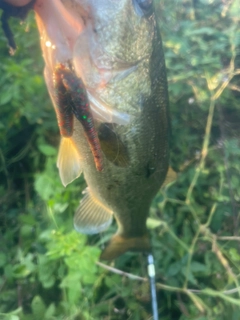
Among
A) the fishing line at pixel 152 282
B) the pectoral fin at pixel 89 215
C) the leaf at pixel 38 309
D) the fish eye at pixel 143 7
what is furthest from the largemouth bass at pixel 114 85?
the leaf at pixel 38 309

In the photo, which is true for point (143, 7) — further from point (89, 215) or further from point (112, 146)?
point (89, 215)

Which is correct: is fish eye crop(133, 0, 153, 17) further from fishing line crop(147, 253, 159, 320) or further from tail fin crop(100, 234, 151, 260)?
fishing line crop(147, 253, 159, 320)

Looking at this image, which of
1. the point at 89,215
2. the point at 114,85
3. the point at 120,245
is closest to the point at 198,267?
the point at 120,245

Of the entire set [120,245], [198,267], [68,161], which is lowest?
[198,267]

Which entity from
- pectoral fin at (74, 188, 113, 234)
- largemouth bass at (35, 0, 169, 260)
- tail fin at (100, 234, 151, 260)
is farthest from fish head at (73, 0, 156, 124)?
tail fin at (100, 234, 151, 260)

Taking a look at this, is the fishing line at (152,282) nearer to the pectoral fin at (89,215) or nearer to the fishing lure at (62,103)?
the pectoral fin at (89,215)

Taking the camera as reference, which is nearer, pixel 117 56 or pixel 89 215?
pixel 117 56
